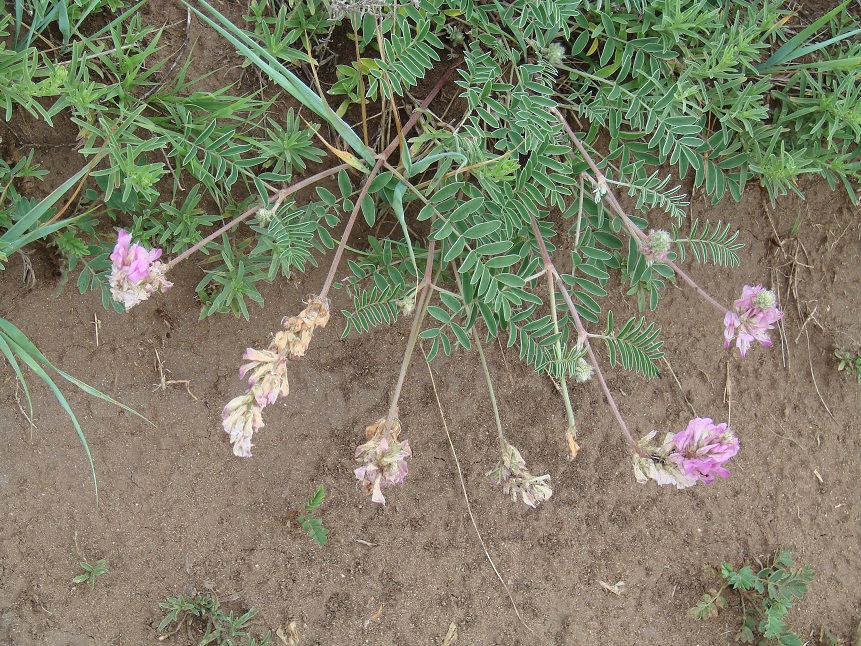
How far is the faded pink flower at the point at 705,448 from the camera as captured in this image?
5.95ft

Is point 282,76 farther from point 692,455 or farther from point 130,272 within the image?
point 692,455

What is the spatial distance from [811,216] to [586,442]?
1308mm

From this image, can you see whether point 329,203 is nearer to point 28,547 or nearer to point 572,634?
point 28,547

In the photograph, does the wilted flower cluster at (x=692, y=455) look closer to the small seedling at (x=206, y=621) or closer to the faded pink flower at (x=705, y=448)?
the faded pink flower at (x=705, y=448)

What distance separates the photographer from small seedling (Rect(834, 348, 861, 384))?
3056mm

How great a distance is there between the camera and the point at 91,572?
246 cm

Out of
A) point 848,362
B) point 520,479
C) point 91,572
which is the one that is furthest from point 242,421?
point 848,362

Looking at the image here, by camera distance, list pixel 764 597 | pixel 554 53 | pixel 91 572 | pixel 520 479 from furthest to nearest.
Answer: pixel 764 597
pixel 91 572
pixel 554 53
pixel 520 479

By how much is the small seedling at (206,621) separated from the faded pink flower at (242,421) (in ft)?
3.57

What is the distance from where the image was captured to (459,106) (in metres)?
2.55

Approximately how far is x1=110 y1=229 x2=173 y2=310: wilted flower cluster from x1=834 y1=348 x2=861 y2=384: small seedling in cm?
270

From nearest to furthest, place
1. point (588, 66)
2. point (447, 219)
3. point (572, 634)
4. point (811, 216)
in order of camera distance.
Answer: point (447, 219)
point (588, 66)
point (572, 634)
point (811, 216)

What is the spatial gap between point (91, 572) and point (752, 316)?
2.25 metres

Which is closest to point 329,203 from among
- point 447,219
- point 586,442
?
point 447,219
